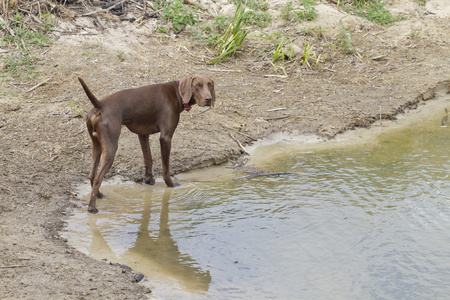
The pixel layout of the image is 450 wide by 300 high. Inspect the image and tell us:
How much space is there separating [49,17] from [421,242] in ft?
24.3

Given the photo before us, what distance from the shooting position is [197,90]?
6.12 m

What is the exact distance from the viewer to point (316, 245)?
4895 mm

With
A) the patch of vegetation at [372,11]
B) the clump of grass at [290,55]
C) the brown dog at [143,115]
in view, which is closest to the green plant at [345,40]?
the clump of grass at [290,55]

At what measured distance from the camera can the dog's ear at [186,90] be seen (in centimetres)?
610

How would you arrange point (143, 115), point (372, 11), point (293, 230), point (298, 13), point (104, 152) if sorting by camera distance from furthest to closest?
1. point (372, 11)
2. point (298, 13)
3. point (143, 115)
4. point (104, 152)
5. point (293, 230)

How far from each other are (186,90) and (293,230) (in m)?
2.14

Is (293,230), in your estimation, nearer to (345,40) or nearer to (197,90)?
(197,90)

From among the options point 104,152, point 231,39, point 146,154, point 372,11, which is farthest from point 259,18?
point 104,152

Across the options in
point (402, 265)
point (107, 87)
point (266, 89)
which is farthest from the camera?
point (266, 89)

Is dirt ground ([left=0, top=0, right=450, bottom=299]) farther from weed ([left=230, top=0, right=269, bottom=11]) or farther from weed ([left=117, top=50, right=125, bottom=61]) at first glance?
weed ([left=230, top=0, right=269, bottom=11])

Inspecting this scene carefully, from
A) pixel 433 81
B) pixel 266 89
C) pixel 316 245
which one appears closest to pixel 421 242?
pixel 316 245

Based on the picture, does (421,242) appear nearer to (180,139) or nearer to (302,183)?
(302,183)

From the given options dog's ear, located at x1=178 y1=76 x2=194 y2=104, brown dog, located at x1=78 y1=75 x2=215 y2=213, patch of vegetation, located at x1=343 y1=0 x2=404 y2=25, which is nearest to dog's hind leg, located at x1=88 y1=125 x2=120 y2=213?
brown dog, located at x1=78 y1=75 x2=215 y2=213

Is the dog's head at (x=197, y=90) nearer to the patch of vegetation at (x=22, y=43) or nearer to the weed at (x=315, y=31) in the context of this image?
the patch of vegetation at (x=22, y=43)
